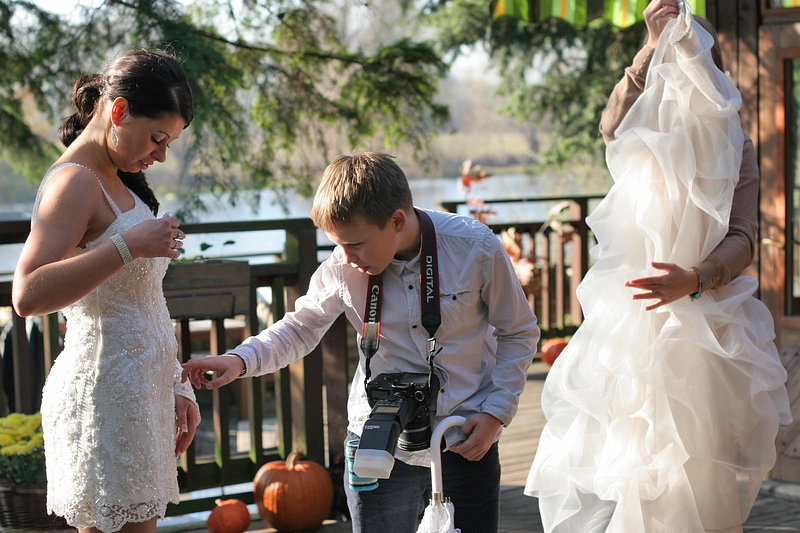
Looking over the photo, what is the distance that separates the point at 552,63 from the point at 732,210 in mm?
9918

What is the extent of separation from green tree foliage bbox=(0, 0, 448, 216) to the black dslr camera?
3748mm

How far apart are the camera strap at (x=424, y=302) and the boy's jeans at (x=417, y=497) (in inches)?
9.0

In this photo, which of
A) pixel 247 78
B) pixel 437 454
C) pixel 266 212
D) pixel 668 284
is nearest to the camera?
pixel 437 454

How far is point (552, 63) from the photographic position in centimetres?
1195

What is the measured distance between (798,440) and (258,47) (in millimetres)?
4136

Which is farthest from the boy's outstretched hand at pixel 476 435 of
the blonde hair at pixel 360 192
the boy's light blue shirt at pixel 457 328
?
the blonde hair at pixel 360 192

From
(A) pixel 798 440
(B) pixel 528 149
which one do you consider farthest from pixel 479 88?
(A) pixel 798 440

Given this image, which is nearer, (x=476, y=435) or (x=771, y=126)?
(x=476, y=435)

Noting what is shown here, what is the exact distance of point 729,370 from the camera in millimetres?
2393

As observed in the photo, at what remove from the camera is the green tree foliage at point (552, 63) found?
438 inches

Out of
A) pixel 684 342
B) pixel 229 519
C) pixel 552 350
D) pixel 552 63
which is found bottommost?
pixel 229 519

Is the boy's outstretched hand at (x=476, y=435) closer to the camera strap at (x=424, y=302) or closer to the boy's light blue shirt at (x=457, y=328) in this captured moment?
the boy's light blue shirt at (x=457, y=328)

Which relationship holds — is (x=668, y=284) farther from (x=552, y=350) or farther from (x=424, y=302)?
(x=552, y=350)

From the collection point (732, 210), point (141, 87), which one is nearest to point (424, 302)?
point (141, 87)
